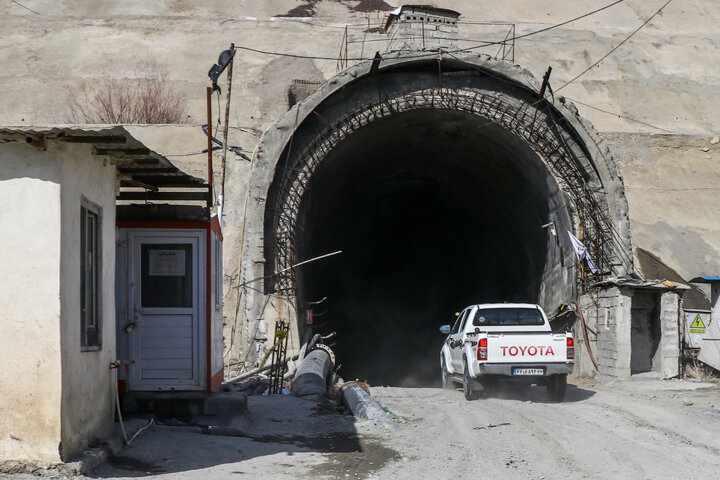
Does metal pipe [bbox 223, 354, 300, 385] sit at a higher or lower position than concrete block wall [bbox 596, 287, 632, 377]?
lower

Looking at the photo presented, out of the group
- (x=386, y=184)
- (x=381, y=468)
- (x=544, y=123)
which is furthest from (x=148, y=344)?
(x=386, y=184)

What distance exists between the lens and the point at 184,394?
11.7m

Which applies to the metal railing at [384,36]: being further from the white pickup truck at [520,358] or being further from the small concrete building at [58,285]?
the small concrete building at [58,285]

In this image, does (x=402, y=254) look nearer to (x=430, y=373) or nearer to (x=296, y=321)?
(x=430, y=373)

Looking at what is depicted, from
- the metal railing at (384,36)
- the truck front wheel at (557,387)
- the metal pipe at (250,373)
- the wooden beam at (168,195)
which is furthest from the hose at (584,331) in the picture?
the metal railing at (384,36)

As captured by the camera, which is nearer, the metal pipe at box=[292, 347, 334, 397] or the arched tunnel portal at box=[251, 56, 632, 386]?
the metal pipe at box=[292, 347, 334, 397]

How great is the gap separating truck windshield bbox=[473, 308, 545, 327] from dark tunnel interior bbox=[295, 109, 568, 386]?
5778mm

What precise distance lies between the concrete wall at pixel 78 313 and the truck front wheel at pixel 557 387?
31.3ft

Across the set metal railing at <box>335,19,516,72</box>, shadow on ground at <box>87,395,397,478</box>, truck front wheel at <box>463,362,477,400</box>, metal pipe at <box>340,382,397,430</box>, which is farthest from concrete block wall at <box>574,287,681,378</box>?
metal railing at <box>335,19,516,72</box>

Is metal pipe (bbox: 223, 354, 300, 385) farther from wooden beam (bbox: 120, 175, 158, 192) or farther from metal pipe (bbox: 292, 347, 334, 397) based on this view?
wooden beam (bbox: 120, 175, 158, 192)

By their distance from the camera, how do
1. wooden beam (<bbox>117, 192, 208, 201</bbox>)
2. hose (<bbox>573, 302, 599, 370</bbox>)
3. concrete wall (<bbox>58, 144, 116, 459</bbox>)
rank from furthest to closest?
1. hose (<bbox>573, 302, 599, 370</bbox>)
2. wooden beam (<bbox>117, 192, 208, 201</bbox>)
3. concrete wall (<bbox>58, 144, 116, 459</bbox>)

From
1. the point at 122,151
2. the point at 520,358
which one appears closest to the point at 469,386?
the point at 520,358

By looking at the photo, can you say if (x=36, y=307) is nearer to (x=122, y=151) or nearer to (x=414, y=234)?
Result: (x=122, y=151)

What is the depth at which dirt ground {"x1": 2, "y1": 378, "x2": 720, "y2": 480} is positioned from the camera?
895cm
